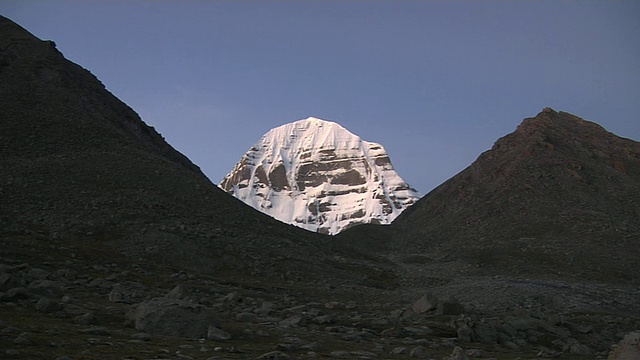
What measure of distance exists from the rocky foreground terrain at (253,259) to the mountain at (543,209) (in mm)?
422

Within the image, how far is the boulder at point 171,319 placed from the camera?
47.1ft

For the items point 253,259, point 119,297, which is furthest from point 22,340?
point 253,259

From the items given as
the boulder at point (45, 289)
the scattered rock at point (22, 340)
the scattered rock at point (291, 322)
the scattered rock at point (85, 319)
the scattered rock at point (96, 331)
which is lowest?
the scattered rock at point (22, 340)

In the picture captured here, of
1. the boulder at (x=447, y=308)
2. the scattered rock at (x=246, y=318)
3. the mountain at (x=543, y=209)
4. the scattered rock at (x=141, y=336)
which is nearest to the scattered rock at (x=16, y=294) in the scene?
the scattered rock at (x=141, y=336)

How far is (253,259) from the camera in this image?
42.5 metres

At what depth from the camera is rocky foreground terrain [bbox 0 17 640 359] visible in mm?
14953

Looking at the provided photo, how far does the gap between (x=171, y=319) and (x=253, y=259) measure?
2806cm

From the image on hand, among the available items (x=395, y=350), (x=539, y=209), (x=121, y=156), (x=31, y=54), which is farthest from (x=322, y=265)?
(x=539, y=209)

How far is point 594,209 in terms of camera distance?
90.3 metres

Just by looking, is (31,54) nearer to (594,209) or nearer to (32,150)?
(32,150)

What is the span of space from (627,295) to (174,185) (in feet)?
128

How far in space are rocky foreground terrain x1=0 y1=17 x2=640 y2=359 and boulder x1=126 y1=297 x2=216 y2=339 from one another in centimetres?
4

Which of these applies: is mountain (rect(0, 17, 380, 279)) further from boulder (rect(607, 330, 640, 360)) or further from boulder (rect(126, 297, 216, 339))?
boulder (rect(607, 330, 640, 360))

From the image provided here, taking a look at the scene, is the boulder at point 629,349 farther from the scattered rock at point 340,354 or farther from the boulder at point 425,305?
the boulder at point 425,305
